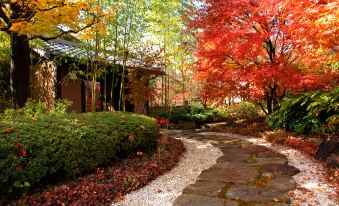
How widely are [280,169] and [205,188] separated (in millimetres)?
1596

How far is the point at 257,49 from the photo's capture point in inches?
310

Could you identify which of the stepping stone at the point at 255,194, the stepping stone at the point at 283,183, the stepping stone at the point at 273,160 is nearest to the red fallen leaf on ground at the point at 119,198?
the stepping stone at the point at 255,194

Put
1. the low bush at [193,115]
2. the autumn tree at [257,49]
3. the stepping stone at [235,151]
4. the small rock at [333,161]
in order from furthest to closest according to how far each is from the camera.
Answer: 1. the low bush at [193,115]
2. the autumn tree at [257,49]
3. the stepping stone at [235,151]
4. the small rock at [333,161]

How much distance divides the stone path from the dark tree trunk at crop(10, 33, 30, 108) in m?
4.92

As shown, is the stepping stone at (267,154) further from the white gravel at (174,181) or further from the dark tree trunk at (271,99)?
the dark tree trunk at (271,99)

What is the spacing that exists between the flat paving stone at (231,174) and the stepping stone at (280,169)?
0.76 feet

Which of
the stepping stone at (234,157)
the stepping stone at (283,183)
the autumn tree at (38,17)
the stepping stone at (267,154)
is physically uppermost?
the autumn tree at (38,17)

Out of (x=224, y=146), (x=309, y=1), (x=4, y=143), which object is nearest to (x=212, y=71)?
(x=224, y=146)

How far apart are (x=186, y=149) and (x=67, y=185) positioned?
3542 millimetres

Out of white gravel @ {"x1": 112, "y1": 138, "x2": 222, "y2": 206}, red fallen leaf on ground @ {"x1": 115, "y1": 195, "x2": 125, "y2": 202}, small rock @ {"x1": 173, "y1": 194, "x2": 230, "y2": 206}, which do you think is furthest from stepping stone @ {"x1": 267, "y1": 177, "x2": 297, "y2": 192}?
red fallen leaf on ground @ {"x1": 115, "y1": 195, "x2": 125, "y2": 202}

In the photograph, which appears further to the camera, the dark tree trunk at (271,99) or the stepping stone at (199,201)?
the dark tree trunk at (271,99)

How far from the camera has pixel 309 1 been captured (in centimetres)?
509

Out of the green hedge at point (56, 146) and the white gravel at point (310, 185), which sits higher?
the green hedge at point (56, 146)

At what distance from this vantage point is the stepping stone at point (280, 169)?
4555 mm
